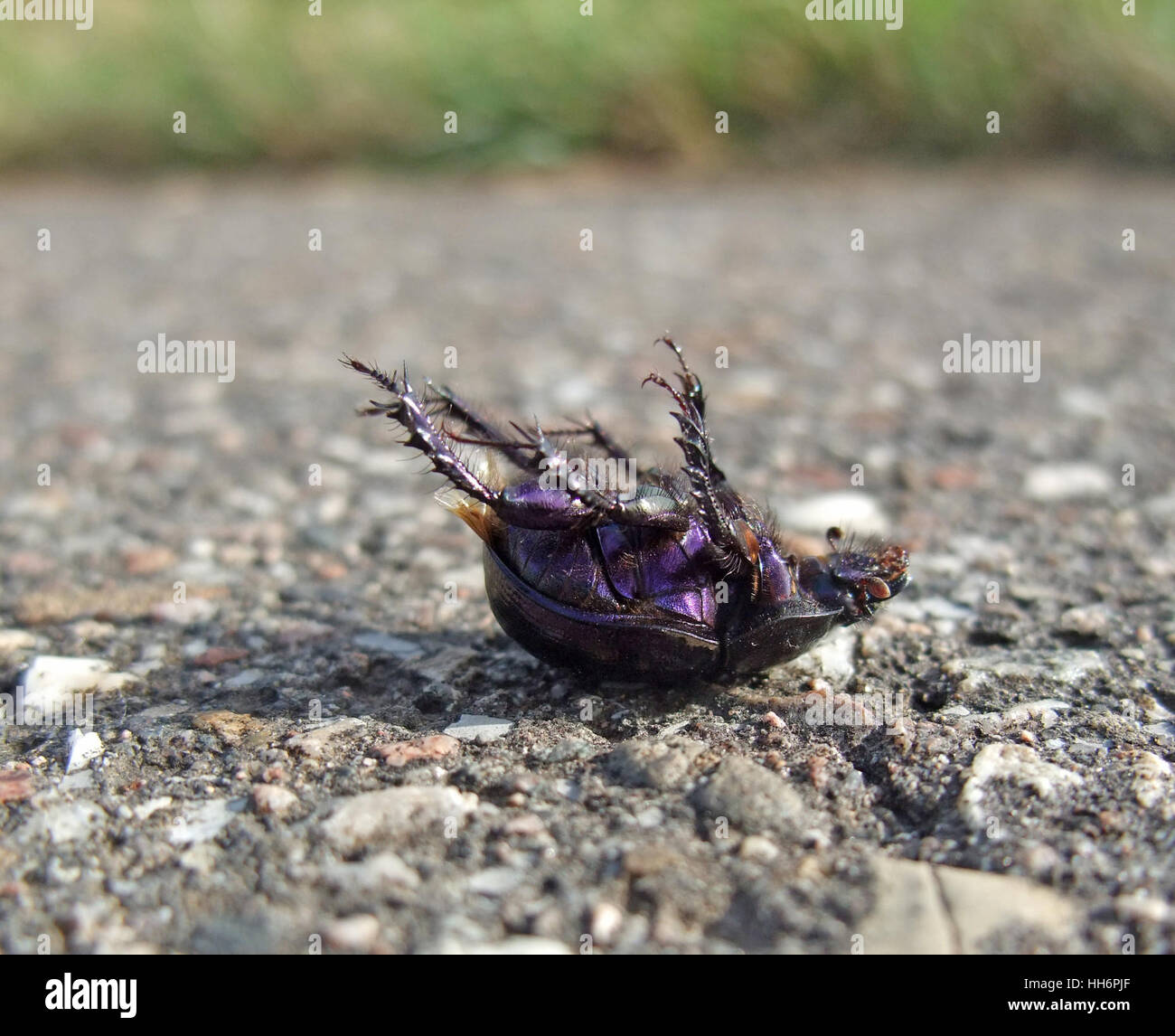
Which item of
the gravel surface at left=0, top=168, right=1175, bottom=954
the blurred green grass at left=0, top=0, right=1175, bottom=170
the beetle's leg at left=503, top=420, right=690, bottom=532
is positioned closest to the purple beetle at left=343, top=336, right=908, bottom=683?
the beetle's leg at left=503, top=420, right=690, bottom=532

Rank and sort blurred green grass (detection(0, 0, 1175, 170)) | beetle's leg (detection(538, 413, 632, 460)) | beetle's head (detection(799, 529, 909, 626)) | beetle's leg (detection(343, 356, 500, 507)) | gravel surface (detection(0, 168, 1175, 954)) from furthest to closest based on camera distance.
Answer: blurred green grass (detection(0, 0, 1175, 170)) < beetle's leg (detection(538, 413, 632, 460)) < beetle's head (detection(799, 529, 909, 626)) < beetle's leg (detection(343, 356, 500, 507)) < gravel surface (detection(0, 168, 1175, 954))

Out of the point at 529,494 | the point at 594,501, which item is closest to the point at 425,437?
the point at 529,494

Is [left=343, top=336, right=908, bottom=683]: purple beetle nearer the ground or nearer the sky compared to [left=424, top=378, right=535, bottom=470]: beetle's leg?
nearer the ground

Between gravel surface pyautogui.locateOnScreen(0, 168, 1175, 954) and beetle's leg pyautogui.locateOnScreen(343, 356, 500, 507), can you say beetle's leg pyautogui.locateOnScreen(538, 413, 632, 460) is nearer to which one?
beetle's leg pyautogui.locateOnScreen(343, 356, 500, 507)

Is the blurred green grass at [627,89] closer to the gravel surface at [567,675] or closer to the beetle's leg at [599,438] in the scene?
the gravel surface at [567,675]

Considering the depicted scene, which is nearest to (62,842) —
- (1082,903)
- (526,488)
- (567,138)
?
(526,488)

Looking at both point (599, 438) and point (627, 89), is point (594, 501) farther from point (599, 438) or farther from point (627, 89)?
point (627, 89)

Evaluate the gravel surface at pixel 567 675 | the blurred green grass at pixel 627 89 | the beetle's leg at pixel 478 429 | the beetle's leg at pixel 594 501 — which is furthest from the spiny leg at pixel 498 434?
the blurred green grass at pixel 627 89
